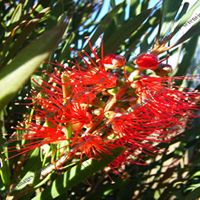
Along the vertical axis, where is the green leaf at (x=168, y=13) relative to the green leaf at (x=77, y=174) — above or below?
above

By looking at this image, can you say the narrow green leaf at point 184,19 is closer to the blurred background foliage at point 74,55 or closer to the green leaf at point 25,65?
the blurred background foliage at point 74,55

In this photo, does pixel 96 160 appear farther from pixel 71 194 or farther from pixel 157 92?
pixel 71 194

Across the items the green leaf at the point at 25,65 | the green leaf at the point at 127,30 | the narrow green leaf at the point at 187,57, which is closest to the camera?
the green leaf at the point at 25,65

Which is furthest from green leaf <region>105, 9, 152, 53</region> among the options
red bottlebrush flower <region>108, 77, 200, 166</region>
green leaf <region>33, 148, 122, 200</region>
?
green leaf <region>33, 148, 122, 200</region>

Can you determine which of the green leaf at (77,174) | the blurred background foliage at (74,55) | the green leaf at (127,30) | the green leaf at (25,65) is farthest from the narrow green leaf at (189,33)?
the green leaf at (25,65)

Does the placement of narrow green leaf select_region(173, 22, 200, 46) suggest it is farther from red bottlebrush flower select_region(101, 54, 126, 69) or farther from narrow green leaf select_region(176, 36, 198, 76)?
narrow green leaf select_region(176, 36, 198, 76)

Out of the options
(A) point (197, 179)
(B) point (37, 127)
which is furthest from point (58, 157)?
(A) point (197, 179)

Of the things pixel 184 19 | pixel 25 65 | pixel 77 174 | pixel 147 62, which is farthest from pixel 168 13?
pixel 25 65

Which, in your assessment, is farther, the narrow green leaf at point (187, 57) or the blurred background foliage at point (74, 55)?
the narrow green leaf at point (187, 57)
